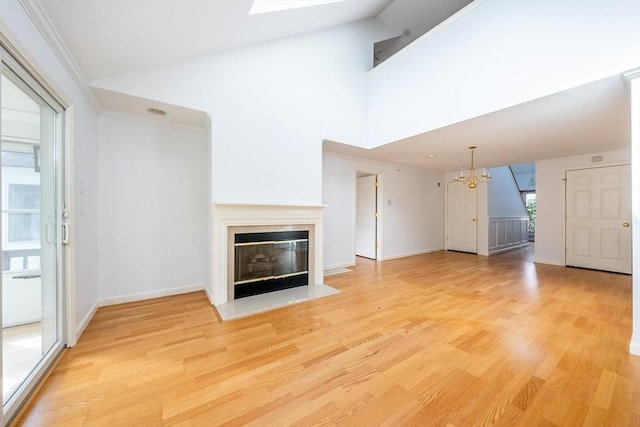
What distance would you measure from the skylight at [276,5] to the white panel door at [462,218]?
19.2ft

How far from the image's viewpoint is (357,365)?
1.83 metres

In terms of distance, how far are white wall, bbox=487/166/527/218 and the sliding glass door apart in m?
7.97

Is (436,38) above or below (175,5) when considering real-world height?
above

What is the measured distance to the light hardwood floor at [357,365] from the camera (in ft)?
4.59

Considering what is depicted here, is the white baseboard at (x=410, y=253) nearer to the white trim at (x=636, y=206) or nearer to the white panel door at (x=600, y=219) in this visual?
the white panel door at (x=600, y=219)

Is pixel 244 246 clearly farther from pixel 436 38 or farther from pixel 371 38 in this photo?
pixel 371 38

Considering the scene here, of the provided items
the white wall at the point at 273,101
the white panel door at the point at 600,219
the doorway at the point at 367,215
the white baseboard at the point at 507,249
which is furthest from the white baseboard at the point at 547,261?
the white wall at the point at 273,101

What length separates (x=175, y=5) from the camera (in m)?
1.93

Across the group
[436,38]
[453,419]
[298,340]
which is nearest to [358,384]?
[453,419]

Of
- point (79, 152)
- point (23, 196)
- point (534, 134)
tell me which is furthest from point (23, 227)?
point (534, 134)

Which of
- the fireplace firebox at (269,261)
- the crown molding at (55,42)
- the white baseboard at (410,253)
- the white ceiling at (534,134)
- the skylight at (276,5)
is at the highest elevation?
the skylight at (276,5)

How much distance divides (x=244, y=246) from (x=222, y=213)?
1.80 ft

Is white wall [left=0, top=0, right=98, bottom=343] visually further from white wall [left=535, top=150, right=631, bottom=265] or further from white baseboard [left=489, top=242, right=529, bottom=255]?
white baseboard [left=489, top=242, right=529, bottom=255]

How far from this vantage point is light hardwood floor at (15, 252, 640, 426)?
140 centimetres
